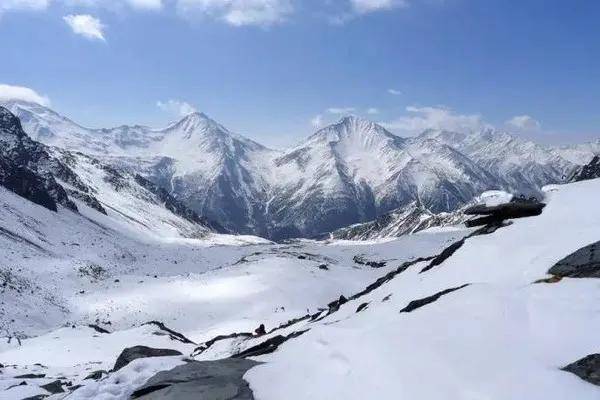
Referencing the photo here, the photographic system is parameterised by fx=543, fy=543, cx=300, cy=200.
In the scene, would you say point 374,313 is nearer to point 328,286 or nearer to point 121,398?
point 121,398

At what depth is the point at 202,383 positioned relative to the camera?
12367mm

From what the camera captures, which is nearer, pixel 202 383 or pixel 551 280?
pixel 202 383

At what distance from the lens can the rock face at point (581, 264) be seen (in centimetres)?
1315

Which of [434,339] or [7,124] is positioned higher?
[7,124]

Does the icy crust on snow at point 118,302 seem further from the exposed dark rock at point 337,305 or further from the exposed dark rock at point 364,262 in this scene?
the exposed dark rock at point 364,262

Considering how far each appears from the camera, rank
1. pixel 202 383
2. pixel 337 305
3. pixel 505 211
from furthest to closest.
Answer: pixel 337 305, pixel 505 211, pixel 202 383

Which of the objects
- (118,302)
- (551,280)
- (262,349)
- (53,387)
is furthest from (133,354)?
(118,302)

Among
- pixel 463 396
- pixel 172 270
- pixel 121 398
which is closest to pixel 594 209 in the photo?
pixel 463 396

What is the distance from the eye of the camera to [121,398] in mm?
12672

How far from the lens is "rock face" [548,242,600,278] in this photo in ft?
43.2

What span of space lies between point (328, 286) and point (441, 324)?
172 feet

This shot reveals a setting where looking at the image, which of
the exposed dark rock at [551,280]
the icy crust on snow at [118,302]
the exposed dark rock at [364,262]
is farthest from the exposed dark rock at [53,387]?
the exposed dark rock at [364,262]

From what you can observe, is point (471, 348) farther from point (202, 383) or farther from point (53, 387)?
point (53, 387)

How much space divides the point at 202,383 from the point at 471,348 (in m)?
5.98
